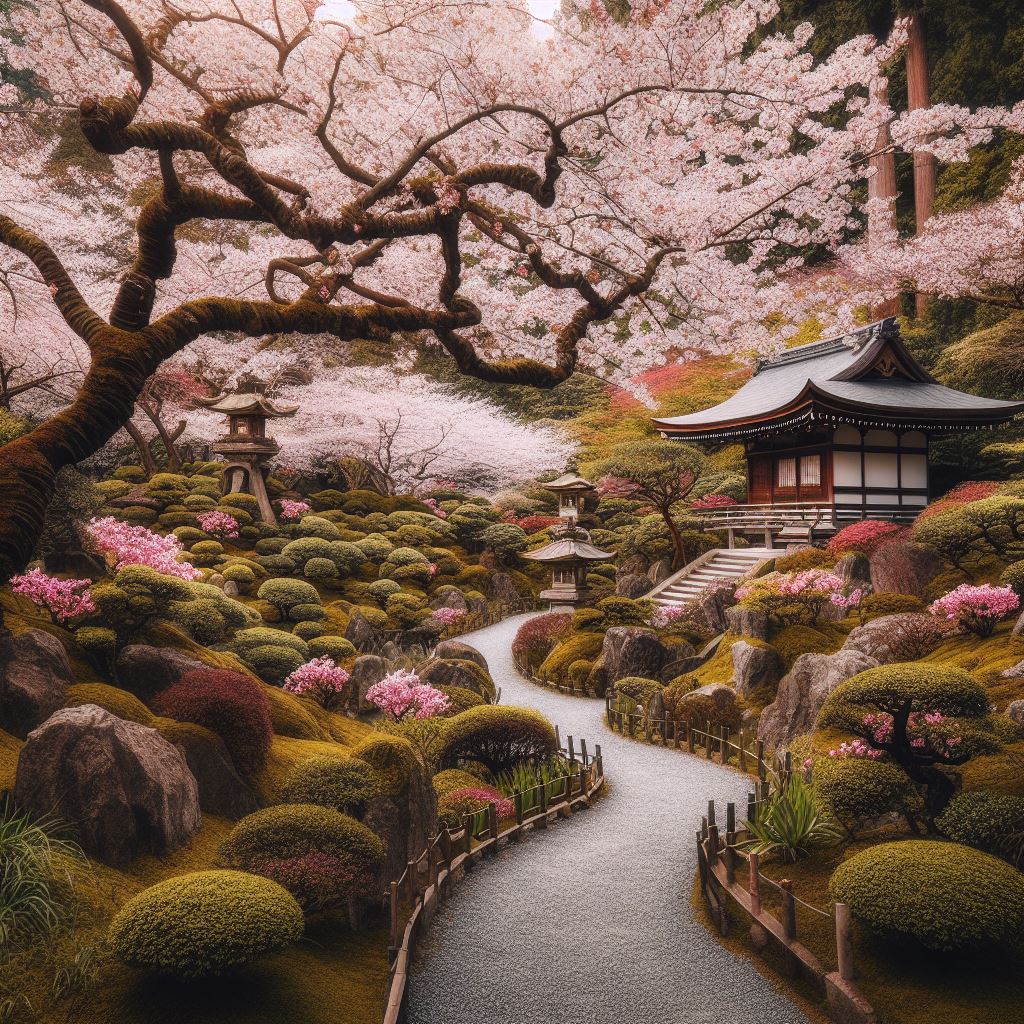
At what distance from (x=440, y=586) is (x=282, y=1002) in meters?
17.2

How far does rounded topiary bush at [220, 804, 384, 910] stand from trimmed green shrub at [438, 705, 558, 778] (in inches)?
152

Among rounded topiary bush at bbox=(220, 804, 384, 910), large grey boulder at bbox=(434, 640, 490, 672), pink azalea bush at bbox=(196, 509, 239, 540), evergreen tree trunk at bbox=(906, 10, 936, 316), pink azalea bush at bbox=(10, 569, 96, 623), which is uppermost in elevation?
evergreen tree trunk at bbox=(906, 10, 936, 316)

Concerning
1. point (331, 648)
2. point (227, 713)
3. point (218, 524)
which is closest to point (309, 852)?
point (227, 713)

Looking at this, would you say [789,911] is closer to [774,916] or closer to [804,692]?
[774,916]

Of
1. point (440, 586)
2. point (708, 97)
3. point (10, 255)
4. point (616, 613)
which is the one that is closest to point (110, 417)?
point (708, 97)

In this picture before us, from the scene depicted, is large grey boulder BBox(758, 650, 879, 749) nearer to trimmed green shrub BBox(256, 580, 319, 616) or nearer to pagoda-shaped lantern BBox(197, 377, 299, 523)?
trimmed green shrub BBox(256, 580, 319, 616)

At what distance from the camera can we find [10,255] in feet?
43.3

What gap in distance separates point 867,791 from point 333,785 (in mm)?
4405

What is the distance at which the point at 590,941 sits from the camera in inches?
228

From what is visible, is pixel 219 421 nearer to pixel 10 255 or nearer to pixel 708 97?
pixel 10 255

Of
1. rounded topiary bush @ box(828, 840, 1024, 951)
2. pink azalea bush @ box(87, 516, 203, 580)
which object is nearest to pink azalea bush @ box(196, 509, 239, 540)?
pink azalea bush @ box(87, 516, 203, 580)

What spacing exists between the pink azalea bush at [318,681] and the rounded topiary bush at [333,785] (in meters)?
3.77

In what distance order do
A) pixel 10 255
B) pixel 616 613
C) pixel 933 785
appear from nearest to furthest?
pixel 933 785, pixel 10 255, pixel 616 613

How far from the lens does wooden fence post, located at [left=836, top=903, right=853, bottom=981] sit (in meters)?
4.77
